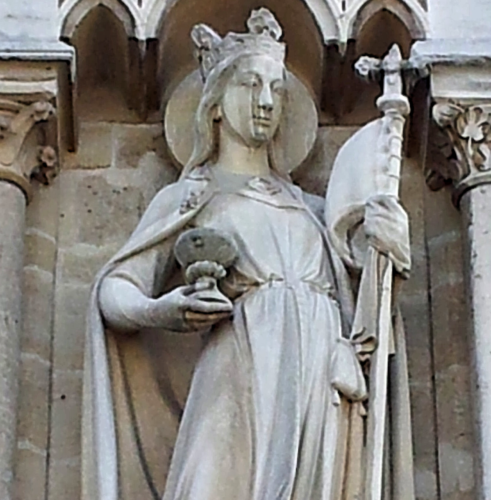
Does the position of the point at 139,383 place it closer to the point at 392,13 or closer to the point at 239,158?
the point at 239,158

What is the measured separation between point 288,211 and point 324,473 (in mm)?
726

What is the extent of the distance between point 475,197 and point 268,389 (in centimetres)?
85

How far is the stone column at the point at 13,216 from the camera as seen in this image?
16.3ft

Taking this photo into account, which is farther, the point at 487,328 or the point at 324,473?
the point at 487,328

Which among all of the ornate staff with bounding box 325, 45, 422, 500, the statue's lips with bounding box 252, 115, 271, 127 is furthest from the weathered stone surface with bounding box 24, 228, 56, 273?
the ornate staff with bounding box 325, 45, 422, 500

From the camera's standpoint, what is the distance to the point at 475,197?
17.1 ft

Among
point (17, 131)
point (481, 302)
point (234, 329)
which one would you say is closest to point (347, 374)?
point (234, 329)

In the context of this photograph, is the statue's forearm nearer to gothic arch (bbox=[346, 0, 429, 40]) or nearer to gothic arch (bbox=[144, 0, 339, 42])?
gothic arch (bbox=[144, 0, 339, 42])

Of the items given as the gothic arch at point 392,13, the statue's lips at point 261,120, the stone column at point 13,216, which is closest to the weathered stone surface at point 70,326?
the stone column at point 13,216

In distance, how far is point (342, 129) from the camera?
5574 millimetres

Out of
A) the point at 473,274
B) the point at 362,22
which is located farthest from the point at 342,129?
the point at 473,274

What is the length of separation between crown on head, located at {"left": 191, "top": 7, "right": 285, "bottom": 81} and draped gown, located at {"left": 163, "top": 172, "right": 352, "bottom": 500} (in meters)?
0.45

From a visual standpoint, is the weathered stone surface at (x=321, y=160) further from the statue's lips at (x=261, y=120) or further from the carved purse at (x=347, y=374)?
the carved purse at (x=347, y=374)

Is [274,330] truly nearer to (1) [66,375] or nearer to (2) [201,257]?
(2) [201,257]
